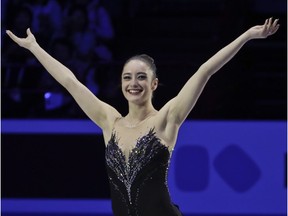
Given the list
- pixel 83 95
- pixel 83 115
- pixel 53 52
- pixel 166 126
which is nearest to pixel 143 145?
pixel 166 126

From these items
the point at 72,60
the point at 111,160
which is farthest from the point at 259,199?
the point at 111,160

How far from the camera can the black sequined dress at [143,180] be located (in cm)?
352

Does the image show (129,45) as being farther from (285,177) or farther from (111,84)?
(285,177)

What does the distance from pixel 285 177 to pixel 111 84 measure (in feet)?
5.49

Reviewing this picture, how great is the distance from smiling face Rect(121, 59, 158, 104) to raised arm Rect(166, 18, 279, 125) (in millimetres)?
137

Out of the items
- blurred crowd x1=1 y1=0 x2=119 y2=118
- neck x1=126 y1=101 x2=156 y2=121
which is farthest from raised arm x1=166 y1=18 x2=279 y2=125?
blurred crowd x1=1 y1=0 x2=119 y2=118

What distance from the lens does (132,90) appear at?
357 cm

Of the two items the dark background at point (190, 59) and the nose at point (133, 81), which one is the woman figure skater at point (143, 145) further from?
the dark background at point (190, 59)

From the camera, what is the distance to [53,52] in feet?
21.9

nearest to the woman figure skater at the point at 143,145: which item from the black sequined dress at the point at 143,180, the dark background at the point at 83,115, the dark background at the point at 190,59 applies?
the black sequined dress at the point at 143,180

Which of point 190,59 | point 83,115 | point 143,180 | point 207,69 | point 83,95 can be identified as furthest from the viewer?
point 190,59

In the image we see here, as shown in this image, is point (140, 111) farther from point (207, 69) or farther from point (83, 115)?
point (83, 115)

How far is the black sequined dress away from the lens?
3520 mm

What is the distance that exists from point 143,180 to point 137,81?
18.6 inches
